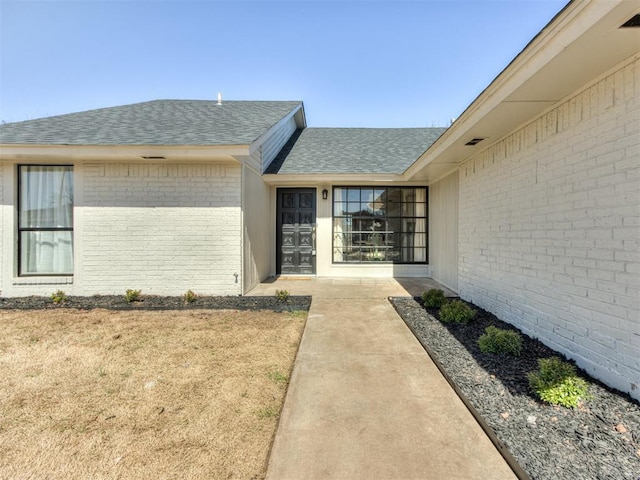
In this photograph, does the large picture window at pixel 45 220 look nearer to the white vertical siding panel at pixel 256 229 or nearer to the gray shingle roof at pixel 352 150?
the white vertical siding panel at pixel 256 229

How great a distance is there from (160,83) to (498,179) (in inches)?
465

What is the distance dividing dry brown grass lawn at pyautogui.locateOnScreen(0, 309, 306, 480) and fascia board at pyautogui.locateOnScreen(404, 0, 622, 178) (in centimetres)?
373

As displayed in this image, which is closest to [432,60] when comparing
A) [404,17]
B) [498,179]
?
[404,17]

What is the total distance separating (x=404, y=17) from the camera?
725cm

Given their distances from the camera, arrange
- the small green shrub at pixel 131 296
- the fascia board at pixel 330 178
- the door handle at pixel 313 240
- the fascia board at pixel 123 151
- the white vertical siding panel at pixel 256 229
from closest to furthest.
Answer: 1. the fascia board at pixel 123 151
2. the small green shrub at pixel 131 296
3. the white vertical siding panel at pixel 256 229
4. the fascia board at pixel 330 178
5. the door handle at pixel 313 240

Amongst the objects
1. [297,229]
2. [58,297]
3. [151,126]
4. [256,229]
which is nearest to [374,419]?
[256,229]

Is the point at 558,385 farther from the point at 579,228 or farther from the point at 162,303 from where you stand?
the point at 162,303

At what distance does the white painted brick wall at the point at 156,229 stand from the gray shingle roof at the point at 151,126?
1.88 ft

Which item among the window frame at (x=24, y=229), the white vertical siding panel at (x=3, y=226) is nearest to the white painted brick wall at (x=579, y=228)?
the window frame at (x=24, y=229)

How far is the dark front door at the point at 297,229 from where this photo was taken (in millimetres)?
8719

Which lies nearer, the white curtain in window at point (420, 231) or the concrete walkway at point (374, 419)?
the concrete walkway at point (374, 419)

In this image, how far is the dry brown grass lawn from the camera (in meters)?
1.94

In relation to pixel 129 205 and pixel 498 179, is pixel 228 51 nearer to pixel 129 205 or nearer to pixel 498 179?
pixel 129 205

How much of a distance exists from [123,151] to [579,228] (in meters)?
7.00
